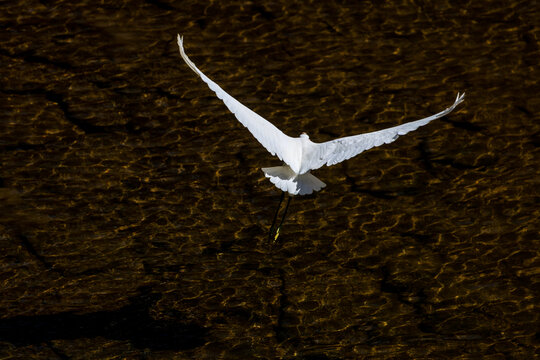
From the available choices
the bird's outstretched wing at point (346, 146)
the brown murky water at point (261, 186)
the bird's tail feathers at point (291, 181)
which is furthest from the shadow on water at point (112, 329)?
the bird's outstretched wing at point (346, 146)

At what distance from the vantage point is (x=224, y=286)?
3572 millimetres

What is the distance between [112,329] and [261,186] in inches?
42.1

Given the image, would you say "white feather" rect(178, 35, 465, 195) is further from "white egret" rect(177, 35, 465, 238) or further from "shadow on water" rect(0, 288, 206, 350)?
"shadow on water" rect(0, 288, 206, 350)

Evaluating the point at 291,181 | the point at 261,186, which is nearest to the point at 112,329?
the point at 291,181

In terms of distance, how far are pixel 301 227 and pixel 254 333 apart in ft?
2.14

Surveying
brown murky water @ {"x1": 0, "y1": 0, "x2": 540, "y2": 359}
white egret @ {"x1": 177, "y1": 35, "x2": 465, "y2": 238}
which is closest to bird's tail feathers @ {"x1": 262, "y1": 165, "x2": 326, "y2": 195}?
white egret @ {"x1": 177, "y1": 35, "x2": 465, "y2": 238}

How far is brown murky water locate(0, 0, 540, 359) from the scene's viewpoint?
11.2 feet

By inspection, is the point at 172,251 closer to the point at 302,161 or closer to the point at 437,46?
the point at 302,161

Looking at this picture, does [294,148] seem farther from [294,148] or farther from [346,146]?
[346,146]

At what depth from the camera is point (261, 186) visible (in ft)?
13.5

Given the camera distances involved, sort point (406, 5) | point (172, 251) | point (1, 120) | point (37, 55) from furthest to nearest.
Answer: point (406, 5) → point (37, 55) → point (1, 120) → point (172, 251)

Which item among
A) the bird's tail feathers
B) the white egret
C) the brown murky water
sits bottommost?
the brown murky water

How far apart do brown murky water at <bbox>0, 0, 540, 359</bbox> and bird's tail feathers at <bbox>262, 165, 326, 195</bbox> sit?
0.50 m

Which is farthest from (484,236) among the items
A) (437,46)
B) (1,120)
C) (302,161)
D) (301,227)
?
(1,120)
